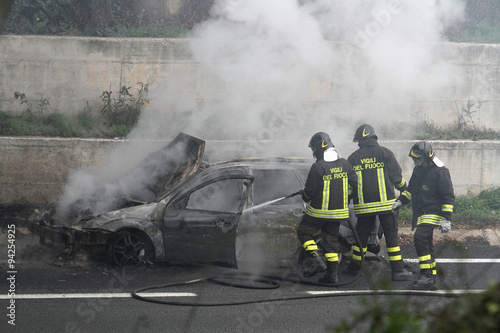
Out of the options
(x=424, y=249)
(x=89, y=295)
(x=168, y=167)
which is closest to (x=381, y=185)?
(x=424, y=249)

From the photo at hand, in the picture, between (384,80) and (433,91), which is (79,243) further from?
(433,91)

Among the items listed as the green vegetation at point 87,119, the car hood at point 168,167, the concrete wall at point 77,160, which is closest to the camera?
the car hood at point 168,167

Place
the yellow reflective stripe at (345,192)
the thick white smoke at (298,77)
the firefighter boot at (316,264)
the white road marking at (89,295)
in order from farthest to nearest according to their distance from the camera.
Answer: the thick white smoke at (298,77) < the yellow reflective stripe at (345,192) < the firefighter boot at (316,264) < the white road marking at (89,295)

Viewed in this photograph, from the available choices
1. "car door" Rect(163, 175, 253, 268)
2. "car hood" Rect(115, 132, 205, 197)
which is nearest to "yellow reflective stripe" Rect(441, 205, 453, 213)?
"car door" Rect(163, 175, 253, 268)

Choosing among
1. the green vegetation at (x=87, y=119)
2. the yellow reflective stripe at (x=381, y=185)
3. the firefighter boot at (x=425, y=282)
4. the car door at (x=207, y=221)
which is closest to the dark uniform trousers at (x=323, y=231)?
the yellow reflective stripe at (x=381, y=185)

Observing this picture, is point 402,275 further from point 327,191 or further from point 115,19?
point 115,19

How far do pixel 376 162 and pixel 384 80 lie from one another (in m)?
4.84

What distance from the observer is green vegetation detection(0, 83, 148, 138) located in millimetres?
10250

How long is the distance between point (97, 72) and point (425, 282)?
24.3ft

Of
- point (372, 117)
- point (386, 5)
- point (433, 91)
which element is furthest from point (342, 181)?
point (386, 5)

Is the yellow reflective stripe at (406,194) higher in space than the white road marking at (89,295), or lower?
higher

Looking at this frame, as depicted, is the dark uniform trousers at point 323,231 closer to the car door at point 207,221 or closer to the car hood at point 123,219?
the car door at point 207,221

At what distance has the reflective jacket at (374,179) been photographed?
6.63 m

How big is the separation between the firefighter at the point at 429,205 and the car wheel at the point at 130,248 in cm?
296
